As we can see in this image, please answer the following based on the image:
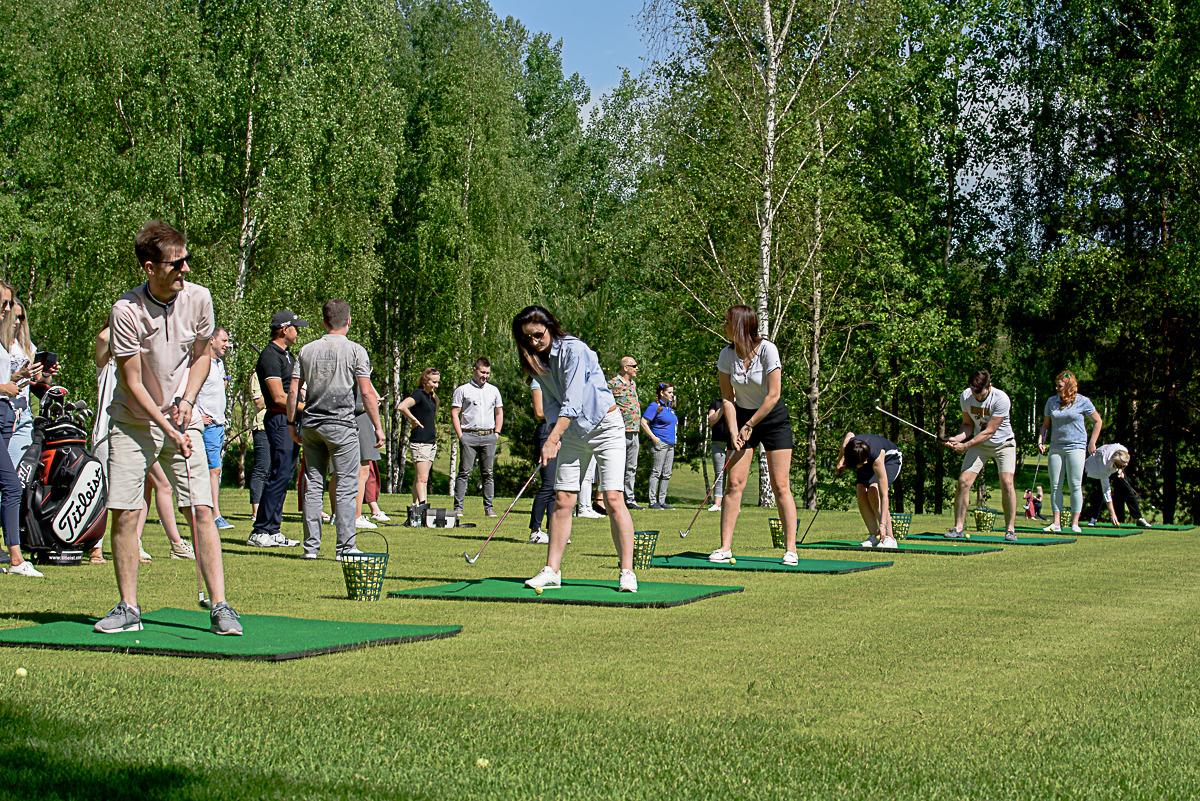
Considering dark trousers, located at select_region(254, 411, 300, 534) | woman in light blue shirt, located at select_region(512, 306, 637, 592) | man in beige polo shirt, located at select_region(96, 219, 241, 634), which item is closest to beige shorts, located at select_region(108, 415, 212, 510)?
man in beige polo shirt, located at select_region(96, 219, 241, 634)

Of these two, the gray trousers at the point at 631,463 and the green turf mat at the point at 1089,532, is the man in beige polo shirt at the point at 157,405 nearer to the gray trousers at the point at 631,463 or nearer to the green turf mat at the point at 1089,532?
the green turf mat at the point at 1089,532

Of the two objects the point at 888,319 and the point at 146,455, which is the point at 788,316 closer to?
the point at 888,319

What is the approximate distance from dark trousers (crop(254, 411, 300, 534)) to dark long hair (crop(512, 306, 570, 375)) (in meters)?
4.50

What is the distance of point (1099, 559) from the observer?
11984 millimetres

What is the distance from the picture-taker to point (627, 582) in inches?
311

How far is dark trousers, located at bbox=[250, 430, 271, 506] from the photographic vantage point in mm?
13586

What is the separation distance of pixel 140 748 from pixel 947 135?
2953 centimetres

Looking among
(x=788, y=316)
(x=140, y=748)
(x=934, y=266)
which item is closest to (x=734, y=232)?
(x=788, y=316)

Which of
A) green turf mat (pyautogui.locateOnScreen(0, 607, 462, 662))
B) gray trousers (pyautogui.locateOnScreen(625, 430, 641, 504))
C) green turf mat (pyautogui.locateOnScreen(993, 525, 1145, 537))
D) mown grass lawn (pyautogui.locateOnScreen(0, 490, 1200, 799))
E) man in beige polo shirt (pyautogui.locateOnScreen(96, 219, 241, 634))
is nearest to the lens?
mown grass lawn (pyautogui.locateOnScreen(0, 490, 1200, 799))

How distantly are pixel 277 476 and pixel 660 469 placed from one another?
10107mm

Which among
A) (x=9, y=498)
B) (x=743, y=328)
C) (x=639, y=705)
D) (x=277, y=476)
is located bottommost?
(x=639, y=705)

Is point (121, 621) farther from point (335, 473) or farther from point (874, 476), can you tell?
point (874, 476)

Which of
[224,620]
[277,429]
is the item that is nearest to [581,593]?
[224,620]

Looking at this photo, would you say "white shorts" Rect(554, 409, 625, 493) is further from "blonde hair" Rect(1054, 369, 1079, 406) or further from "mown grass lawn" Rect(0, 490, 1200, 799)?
"blonde hair" Rect(1054, 369, 1079, 406)
